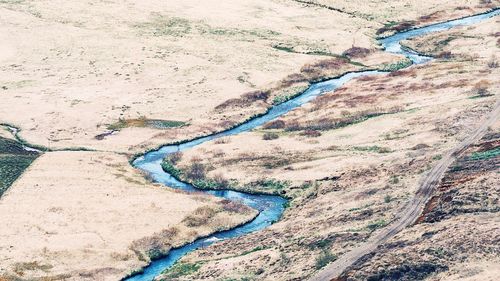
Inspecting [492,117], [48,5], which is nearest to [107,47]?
[48,5]

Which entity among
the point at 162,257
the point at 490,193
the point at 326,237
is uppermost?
the point at 490,193

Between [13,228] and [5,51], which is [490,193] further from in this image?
[5,51]

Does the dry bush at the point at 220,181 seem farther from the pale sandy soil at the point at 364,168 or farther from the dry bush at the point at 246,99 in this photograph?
the dry bush at the point at 246,99

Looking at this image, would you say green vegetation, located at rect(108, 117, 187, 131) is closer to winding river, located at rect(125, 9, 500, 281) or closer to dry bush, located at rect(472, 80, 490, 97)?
winding river, located at rect(125, 9, 500, 281)

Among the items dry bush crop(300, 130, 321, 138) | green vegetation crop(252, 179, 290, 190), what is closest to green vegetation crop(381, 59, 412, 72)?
dry bush crop(300, 130, 321, 138)

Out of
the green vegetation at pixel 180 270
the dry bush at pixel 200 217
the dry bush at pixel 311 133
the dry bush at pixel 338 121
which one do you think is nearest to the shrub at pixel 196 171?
the dry bush at pixel 200 217

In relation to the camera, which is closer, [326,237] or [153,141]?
[326,237]

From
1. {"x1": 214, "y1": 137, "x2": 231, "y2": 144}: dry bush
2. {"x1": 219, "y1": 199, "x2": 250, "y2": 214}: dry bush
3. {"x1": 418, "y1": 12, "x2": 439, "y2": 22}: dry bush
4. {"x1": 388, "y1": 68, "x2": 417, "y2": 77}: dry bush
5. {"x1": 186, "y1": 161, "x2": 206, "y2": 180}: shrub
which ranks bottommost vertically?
{"x1": 186, "y1": 161, "x2": 206, "y2": 180}: shrub
